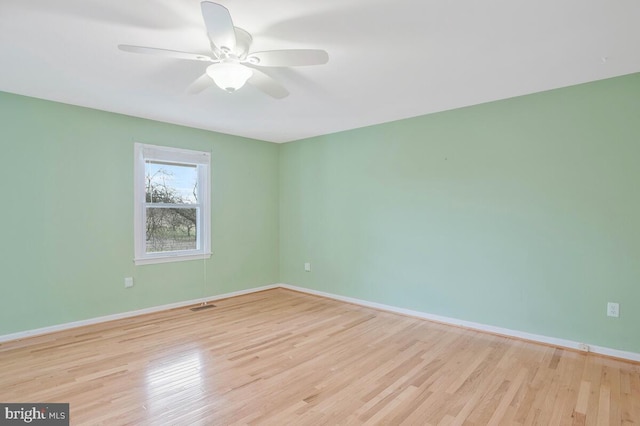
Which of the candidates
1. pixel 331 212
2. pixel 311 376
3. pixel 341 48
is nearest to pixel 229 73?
pixel 341 48

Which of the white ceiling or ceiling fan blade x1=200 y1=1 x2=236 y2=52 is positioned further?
the white ceiling

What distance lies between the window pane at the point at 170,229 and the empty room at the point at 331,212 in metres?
0.02

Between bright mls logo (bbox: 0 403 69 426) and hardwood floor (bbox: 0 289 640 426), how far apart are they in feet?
0.21

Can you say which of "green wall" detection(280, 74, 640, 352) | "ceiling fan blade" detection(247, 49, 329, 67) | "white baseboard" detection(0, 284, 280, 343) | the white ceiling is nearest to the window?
"white baseboard" detection(0, 284, 280, 343)

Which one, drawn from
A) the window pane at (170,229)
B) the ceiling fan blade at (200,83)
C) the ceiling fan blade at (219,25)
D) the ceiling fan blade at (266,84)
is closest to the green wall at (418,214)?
the window pane at (170,229)

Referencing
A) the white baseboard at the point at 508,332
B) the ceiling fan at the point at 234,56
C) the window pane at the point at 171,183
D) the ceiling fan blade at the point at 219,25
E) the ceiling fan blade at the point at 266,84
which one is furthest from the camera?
the window pane at the point at 171,183

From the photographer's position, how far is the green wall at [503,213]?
2809mm

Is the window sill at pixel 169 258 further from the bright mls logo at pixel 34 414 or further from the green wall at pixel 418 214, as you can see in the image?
the bright mls logo at pixel 34 414

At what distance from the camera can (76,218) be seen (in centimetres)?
A: 355

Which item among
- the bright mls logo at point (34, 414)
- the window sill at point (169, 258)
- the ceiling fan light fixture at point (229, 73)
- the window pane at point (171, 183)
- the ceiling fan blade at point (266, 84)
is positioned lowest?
the bright mls logo at point (34, 414)

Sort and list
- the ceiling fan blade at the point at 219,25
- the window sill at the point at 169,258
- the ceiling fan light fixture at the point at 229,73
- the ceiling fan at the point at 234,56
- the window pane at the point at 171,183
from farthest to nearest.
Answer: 1. the window pane at the point at 171,183
2. the window sill at the point at 169,258
3. the ceiling fan light fixture at the point at 229,73
4. the ceiling fan at the point at 234,56
5. the ceiling fan blade at the point at 219,25

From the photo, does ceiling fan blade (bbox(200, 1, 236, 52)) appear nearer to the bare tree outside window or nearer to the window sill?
the bare tree outside window

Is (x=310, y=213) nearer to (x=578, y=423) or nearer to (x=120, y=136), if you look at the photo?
(x=120, y=136)

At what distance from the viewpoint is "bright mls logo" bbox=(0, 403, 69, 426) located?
6.48ft
